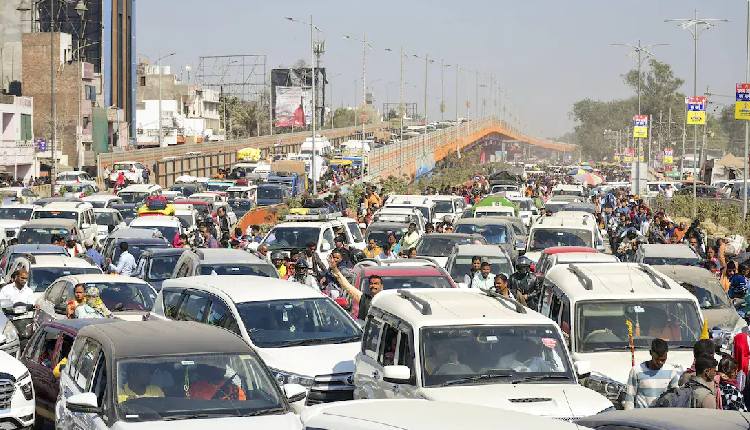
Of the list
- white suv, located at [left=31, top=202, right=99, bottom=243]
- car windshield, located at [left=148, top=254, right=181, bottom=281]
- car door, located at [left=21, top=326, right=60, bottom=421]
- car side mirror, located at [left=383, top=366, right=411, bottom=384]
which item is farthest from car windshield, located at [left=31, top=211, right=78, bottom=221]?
car side mirror, located at [left=383, top=366, right=411, bottom=384]

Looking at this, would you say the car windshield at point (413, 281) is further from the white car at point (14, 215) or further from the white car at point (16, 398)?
the white car at point (14, 215)

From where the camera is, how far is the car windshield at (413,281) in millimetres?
18438

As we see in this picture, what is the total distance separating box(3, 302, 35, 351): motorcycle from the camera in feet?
61.2

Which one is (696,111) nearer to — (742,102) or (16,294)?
(742,102)

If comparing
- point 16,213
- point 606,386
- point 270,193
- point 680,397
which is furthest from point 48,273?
point 270,193

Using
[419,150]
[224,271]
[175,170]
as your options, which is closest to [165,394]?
[224,271]

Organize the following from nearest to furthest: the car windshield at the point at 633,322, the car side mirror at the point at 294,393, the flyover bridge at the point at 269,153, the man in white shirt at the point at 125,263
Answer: the car side mirror at the point at 294,393 < the car windshield at the point at 633,322 < the man in white shirt at the point at 125,263 < the flyover bridge at the point at 269,153

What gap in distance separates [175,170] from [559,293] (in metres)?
79.5

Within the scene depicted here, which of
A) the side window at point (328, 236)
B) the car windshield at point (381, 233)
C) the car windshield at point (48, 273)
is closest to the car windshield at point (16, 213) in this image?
the car windshield at point (381, 233)

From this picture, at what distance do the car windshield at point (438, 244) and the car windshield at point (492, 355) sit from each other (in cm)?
1613

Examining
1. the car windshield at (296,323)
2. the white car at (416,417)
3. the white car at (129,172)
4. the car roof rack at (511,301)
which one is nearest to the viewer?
the white car at (416,417)

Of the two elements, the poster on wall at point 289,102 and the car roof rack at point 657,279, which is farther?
the poster on wall at point 289,102

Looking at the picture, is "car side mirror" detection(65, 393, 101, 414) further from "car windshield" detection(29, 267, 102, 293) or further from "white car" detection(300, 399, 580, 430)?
"car windshield" detection(29, 267, 102, 293)

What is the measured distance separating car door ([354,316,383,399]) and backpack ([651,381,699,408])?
253 cm
